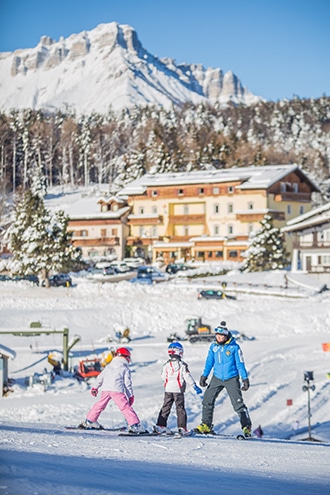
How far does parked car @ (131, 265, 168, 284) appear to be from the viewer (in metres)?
44.6

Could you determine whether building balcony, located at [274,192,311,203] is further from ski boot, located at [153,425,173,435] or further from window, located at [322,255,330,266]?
ski boot, located at [153,425,173,435]

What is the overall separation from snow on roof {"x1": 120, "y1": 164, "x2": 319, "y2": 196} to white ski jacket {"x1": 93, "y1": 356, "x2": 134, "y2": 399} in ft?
162

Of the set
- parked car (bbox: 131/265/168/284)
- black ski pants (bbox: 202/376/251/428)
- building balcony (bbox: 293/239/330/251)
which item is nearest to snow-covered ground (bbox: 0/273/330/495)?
black ski pants (bbox: 202/376/251/428)

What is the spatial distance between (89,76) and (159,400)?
405 feet

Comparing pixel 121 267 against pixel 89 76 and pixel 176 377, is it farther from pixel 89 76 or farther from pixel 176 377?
pixel 89 76

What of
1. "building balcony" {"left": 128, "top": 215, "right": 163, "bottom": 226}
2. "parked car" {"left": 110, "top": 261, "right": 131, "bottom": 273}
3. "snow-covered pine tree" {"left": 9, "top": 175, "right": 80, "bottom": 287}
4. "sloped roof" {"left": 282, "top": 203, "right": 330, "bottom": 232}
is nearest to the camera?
"snow-covered pine tree" {"left": 9, "top": 175, "right": 80, "bottom": 287}

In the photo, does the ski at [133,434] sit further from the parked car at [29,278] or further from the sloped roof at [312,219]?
the sloped roof at [312,219]

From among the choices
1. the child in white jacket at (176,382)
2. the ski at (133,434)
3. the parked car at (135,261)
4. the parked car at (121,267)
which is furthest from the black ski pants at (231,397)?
the parked car at (135,261)

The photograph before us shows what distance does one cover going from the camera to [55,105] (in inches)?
4476

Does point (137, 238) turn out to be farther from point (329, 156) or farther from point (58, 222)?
point (329, 156)

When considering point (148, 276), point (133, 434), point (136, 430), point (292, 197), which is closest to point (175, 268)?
point (148, 276)

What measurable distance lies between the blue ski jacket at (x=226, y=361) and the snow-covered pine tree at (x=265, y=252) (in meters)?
39.7

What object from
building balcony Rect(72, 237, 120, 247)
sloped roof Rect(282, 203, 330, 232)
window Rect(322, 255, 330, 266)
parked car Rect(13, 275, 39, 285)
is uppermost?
sloped roof Rect(282, 203, 330, 232)

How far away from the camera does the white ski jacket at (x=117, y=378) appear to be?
8.46 m
